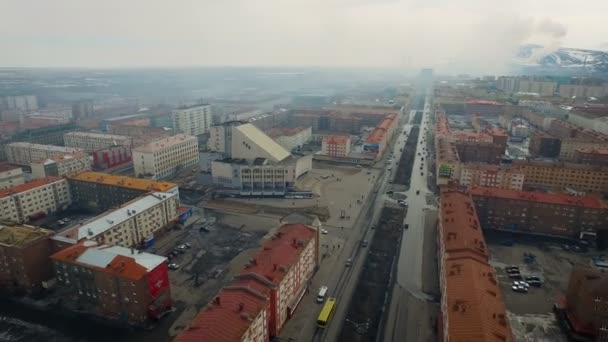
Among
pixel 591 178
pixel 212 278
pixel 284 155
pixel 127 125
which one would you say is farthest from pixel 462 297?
pixel 127 125

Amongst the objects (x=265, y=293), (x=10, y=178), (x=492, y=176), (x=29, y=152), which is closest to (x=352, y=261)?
(x=265, y=293)

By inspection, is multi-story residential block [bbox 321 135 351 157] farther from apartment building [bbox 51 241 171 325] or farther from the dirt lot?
apartment building [bbox 51 241 171 325]

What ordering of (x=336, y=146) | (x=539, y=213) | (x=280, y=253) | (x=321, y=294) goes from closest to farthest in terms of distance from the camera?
(x=280, y=253) < (x=321, y=294) < (x=539, y=213) < (x=336, y=146)

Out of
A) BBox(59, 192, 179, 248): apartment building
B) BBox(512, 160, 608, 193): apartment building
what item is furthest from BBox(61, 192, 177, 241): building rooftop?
BBox(512, 160, 608, 193): apartment building

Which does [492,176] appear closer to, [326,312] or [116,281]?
[326,312]

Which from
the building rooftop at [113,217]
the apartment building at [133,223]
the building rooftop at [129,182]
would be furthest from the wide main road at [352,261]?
the building rooftop at [129,182]

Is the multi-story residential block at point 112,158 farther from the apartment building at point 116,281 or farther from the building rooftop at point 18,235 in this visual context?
the apartment building at point 116,281
